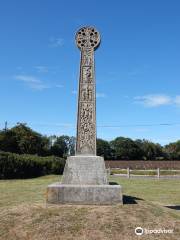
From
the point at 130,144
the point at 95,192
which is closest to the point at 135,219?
the point at 95,192

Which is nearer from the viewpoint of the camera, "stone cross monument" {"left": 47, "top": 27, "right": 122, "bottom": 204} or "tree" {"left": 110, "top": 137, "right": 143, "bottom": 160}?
"stone cross monument" {"left": 47, "top": 27, "right": 122, "bottom": 204}

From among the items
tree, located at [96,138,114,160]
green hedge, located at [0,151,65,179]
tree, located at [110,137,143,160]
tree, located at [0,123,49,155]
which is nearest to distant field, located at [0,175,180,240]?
green hedge, located at [0,151,65,179]

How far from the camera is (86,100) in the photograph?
35.6 ft

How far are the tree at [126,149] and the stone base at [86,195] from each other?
4010 inches

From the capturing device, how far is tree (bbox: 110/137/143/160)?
366 ft

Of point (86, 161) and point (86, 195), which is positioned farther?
point (86, 161)

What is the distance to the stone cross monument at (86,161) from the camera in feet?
31.8

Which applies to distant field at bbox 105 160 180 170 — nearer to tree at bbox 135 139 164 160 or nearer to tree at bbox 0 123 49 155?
tree at bbox 0 123 49 155

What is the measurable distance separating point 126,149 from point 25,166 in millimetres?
81968

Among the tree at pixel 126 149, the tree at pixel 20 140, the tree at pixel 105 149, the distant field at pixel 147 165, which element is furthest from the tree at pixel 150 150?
the distant field at pixel 147 165

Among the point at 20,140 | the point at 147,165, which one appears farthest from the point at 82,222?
the point at 20,140

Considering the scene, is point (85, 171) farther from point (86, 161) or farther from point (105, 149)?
point (105, 149)

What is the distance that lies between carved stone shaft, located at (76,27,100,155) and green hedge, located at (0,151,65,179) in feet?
70.8

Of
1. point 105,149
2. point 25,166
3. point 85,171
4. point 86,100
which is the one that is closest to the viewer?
point 85,171
